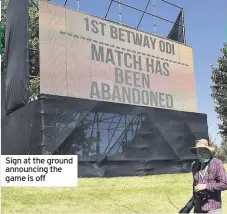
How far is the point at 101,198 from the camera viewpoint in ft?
35.5

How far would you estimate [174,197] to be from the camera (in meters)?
11.8

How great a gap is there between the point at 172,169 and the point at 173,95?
13.6ft

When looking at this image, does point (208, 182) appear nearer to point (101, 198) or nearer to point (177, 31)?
point (101, 198)

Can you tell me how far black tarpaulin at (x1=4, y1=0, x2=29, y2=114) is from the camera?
1482cm

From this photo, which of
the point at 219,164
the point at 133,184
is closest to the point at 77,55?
the point at 133,184

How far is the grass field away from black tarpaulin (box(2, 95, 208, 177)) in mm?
1195

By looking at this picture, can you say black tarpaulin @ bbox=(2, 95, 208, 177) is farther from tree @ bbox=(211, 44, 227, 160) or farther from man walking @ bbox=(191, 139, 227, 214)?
tree @ bbox=(211, 44, 227, 160)
